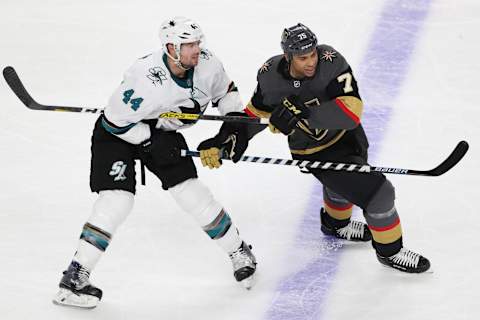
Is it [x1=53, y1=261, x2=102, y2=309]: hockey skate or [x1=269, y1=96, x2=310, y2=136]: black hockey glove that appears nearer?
[x1=269, y1=96, x2=310, y2=136]: black hockey glove

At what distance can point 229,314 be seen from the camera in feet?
12.8

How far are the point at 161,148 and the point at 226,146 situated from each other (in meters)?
0.25

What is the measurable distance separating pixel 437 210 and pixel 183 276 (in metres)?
1.13

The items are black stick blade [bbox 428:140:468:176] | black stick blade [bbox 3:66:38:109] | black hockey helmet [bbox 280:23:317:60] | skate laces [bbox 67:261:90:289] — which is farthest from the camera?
black stick blade [bbox 3:66:38:109]

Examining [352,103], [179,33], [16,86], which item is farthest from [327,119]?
[16,86]

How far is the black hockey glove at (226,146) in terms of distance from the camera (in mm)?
3887

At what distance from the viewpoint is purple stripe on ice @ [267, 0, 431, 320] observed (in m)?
3.96

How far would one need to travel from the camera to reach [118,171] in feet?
12.7

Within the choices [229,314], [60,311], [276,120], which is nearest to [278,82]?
[276,120]

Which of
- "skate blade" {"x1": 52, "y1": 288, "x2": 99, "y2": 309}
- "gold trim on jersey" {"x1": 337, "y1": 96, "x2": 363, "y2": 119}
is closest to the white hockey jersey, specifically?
"gold trim on jersey" {"x1": 337, "y1": 96, "x2": 363, "y2": 119}

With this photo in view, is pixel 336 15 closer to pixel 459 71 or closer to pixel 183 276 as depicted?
pixel 459 71

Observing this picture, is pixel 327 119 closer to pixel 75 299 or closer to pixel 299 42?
pixel 299 42

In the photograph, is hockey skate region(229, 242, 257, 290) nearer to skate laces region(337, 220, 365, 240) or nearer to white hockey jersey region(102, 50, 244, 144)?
skate laces region(337, 220, 365, 240)

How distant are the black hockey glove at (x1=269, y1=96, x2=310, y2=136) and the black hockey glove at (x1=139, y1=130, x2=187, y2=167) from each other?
444 mm
